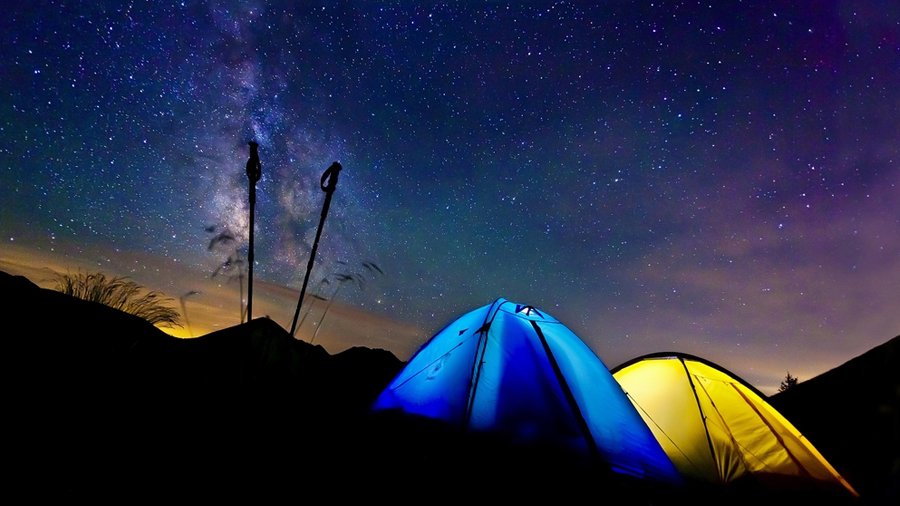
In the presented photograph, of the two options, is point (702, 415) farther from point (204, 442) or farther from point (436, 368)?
point (204, 442)

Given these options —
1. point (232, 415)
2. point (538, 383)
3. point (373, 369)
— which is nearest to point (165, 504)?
point (232, 415)

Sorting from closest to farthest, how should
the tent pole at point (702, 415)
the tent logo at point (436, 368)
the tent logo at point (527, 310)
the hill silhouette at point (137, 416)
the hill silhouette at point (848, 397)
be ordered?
1. the hill silhouette at point (137, 416)
2. the tent logo at point (436, 368)
3. the tent pole at point (702, 415)
4. the tent logo at point (527, 310)
5. the hill silhouette at point (848, 397)

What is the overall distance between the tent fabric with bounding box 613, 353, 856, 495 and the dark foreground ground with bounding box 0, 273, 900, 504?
24cm

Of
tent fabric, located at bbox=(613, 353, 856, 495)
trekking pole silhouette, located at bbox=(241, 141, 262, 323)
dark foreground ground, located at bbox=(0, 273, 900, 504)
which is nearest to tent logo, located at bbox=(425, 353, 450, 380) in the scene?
dark foreground ground, located at bbox=(0, 273, 900, 504)

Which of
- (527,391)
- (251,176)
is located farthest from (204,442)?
(527,391)

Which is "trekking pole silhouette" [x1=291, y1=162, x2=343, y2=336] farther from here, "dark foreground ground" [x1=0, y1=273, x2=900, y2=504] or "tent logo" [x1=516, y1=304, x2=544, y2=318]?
"tent logo" [x1=516, y1=304, x2=544, y2=318]

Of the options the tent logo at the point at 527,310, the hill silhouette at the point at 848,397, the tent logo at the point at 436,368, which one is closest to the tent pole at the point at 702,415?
the tent logo at the point at 527,310

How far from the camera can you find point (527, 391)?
394 cm

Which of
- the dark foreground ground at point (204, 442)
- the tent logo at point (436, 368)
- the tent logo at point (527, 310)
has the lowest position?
the dark foreground ground at point (204, 442)

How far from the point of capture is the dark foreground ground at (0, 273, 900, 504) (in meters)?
2.15

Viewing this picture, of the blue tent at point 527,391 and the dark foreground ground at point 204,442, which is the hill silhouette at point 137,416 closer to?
the dark foreground ground at point 204,442

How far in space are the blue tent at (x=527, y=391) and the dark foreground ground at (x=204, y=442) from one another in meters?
0.19

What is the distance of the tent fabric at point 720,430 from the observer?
14.5 feet

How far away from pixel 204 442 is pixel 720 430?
6.17m
